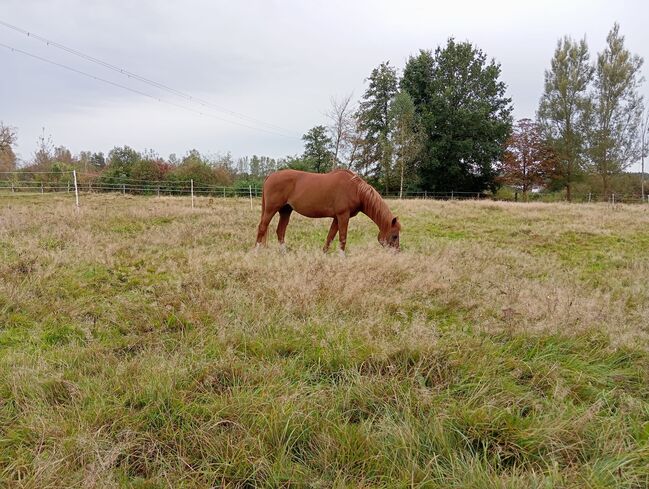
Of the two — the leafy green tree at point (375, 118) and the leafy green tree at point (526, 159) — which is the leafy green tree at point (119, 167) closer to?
the leafy green tree at point (375, 118)

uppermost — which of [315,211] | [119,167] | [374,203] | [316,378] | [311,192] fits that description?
[119,167]

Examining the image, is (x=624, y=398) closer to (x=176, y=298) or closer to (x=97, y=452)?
(x=97, y=452)

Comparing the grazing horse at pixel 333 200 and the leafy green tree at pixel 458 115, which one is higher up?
the leafy green tree at pixel 458 115

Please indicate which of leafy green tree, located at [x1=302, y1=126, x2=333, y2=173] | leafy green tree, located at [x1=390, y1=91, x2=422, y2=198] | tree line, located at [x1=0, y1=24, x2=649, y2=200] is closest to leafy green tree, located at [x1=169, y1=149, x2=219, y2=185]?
tree line, located at [x1=0, y1=24, x2=649, y2=200]

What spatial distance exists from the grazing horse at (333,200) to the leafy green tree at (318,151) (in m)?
31.4

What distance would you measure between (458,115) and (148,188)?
2743 centimetres

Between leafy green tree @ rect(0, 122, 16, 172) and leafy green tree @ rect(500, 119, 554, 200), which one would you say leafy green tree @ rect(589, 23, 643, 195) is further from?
leafy green tree @ rect(0, 122, 16, 172)

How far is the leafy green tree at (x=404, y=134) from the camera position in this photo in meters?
30.3

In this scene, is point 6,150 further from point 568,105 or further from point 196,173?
point 568,105

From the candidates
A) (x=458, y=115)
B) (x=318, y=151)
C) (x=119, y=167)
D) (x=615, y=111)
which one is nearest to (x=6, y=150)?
(x=119, y=167)

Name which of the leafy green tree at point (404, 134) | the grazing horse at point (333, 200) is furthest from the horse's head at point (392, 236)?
the leafy green tree at point (404, 134)

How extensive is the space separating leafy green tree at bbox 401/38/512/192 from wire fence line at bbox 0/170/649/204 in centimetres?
198

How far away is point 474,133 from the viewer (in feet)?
106

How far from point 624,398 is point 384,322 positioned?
167 centimetres
